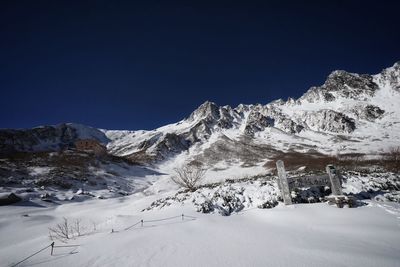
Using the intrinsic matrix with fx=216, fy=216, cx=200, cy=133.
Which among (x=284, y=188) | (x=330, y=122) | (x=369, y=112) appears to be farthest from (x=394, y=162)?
(x=369, y=112)

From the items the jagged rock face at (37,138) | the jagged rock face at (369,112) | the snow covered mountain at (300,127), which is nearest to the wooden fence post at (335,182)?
the snow covered mountain at (300,127)

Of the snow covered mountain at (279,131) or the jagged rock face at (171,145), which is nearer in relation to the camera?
the snow covered mountain at (279,131)

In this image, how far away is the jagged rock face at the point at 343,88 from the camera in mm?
159125

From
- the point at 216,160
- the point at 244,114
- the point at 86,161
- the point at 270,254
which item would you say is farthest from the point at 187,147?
the point at 270,254

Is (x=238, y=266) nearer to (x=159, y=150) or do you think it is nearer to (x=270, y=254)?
(x=270, y=254)

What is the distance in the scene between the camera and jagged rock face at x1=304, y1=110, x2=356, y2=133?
11781 centimetres

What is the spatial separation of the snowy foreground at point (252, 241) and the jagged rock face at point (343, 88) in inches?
7076

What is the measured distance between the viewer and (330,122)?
408 ft

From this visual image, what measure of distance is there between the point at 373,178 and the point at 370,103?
16461 centimetres

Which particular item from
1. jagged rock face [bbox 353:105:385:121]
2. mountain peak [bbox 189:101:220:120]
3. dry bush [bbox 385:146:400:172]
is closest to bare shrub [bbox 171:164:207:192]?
dry bush [bbox 385:146:400:172]

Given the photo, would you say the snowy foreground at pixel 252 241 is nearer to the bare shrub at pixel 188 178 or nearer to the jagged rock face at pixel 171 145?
the bare shrub at pixel 188 178

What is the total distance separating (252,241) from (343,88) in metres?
197

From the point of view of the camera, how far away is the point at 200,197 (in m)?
13.7

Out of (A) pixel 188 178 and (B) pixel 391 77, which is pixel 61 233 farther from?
(B) pixel 391 77
